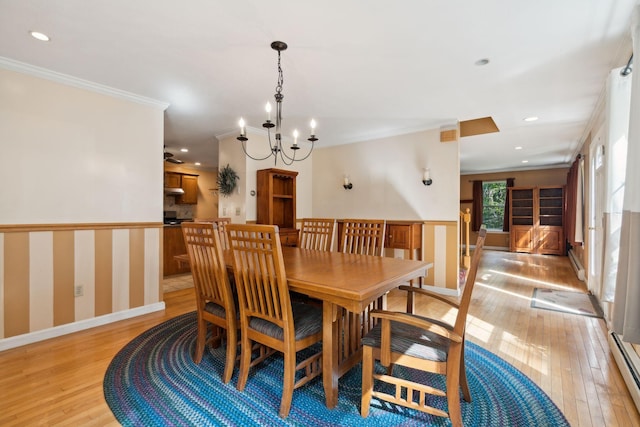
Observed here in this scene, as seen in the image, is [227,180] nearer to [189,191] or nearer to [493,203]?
[189,191]

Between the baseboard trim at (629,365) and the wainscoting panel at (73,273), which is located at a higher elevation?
the wainscoting panel at (73,273)

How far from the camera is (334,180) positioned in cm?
523

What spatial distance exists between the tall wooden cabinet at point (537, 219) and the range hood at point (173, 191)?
876 cm

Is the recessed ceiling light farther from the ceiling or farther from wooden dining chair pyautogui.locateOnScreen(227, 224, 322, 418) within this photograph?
wooden dining chair pyautogui.locateOnScreen(227, 224, 322, 418)

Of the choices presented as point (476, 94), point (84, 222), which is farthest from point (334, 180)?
point (84, 222)

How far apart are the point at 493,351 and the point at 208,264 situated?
7.75 feet

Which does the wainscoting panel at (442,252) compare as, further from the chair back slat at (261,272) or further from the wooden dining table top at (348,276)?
the chair back slat at (261,272)

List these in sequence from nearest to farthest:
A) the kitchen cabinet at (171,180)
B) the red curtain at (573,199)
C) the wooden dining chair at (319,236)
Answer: the wooden dining chair at (319,236), the red curtain at (573,199), the kitchen cabinet at (171,180)

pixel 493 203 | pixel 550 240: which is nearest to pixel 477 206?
pixel 493 203

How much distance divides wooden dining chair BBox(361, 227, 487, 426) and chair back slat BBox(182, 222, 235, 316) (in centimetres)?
96

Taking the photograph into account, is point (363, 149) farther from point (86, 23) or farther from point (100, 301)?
point (100, 301)

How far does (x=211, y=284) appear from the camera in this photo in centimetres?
204

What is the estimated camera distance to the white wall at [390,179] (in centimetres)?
407

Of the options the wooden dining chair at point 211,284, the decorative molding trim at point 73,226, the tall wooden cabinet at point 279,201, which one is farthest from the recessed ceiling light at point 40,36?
the tall wooden cabinet at point 279,201
